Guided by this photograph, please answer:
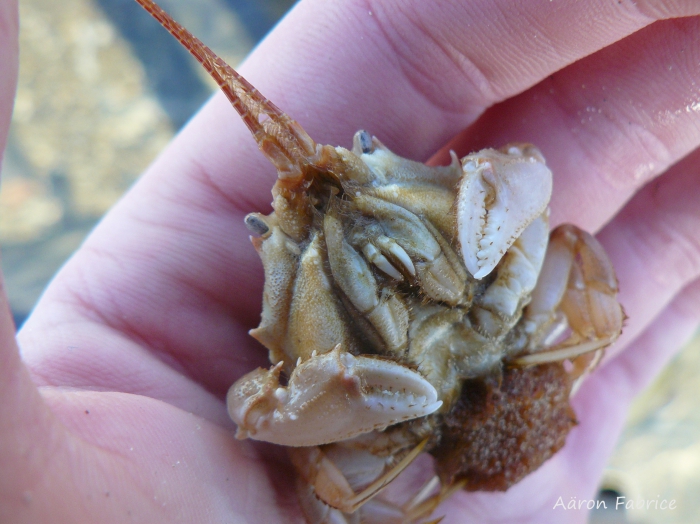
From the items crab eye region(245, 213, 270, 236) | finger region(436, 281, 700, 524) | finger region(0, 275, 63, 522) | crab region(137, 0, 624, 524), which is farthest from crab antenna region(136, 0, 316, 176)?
finger region(436, 281, 700, 524)

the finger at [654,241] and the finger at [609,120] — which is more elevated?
the finger at [609,120]

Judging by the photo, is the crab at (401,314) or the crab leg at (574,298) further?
the crab leg at (574,298)

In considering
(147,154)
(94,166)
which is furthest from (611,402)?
(94,166)

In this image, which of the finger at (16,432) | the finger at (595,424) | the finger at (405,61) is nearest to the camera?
the finger at (16,432)

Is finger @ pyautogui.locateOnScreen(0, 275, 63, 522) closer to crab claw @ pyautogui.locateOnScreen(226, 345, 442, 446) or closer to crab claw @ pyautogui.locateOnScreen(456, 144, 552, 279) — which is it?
crab claw @ pyautogui.locateOnScreen(226, 345, 442, 446)

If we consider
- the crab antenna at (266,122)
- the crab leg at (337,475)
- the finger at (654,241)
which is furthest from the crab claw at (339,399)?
the finger at (654,241)

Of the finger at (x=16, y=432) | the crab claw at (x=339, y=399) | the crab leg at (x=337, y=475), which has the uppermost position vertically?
the finger at (x=16, y=432)

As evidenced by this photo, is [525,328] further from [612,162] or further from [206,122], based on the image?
[206,122]

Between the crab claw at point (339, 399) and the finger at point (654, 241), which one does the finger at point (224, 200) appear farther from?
the finger at point (654, 241)

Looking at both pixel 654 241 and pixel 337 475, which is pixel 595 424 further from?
pixel 337 475
